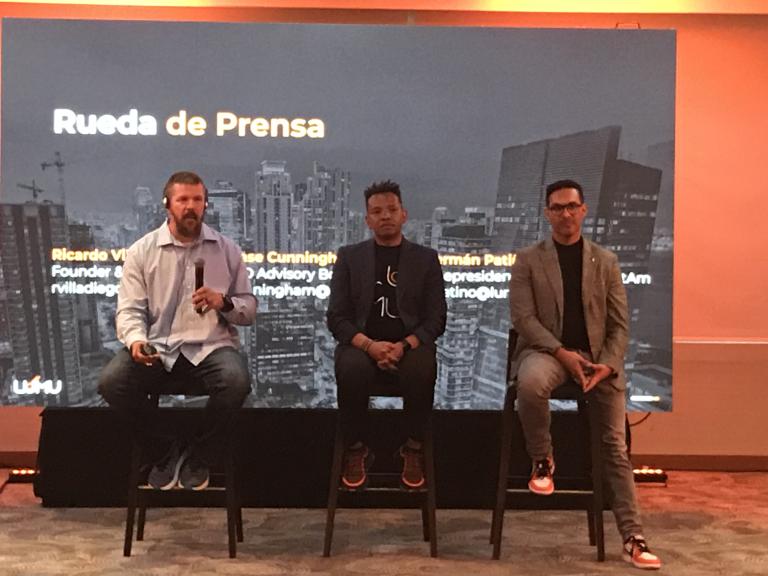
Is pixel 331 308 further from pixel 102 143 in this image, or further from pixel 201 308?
pixel 102 143

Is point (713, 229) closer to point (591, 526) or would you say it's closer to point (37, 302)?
point (591, 526)

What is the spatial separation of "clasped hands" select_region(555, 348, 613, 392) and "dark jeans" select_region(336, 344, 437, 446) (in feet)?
1.60

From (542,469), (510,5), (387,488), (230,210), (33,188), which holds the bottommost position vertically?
(387,488)

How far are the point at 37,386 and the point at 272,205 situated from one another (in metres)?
1.40

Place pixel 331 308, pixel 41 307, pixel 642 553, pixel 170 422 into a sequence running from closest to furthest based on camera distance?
pixel 642 553 → pixel 331 308 → pixel 170 422 → pixel 41 307

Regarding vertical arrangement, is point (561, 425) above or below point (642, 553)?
above

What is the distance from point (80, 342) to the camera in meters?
4.87

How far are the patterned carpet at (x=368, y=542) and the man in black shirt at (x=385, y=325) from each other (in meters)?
0.32

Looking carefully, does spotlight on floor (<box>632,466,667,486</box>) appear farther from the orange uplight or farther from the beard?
the beard

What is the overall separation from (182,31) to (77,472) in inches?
81.5

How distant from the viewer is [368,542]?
3986 millimetres

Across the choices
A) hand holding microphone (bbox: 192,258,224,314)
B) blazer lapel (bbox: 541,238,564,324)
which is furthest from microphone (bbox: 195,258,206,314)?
blazer lapel (bbox: 541,238,564,324)

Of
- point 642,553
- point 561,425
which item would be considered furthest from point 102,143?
point 642,553

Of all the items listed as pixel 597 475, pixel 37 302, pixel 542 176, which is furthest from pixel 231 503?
pixel 542 176
